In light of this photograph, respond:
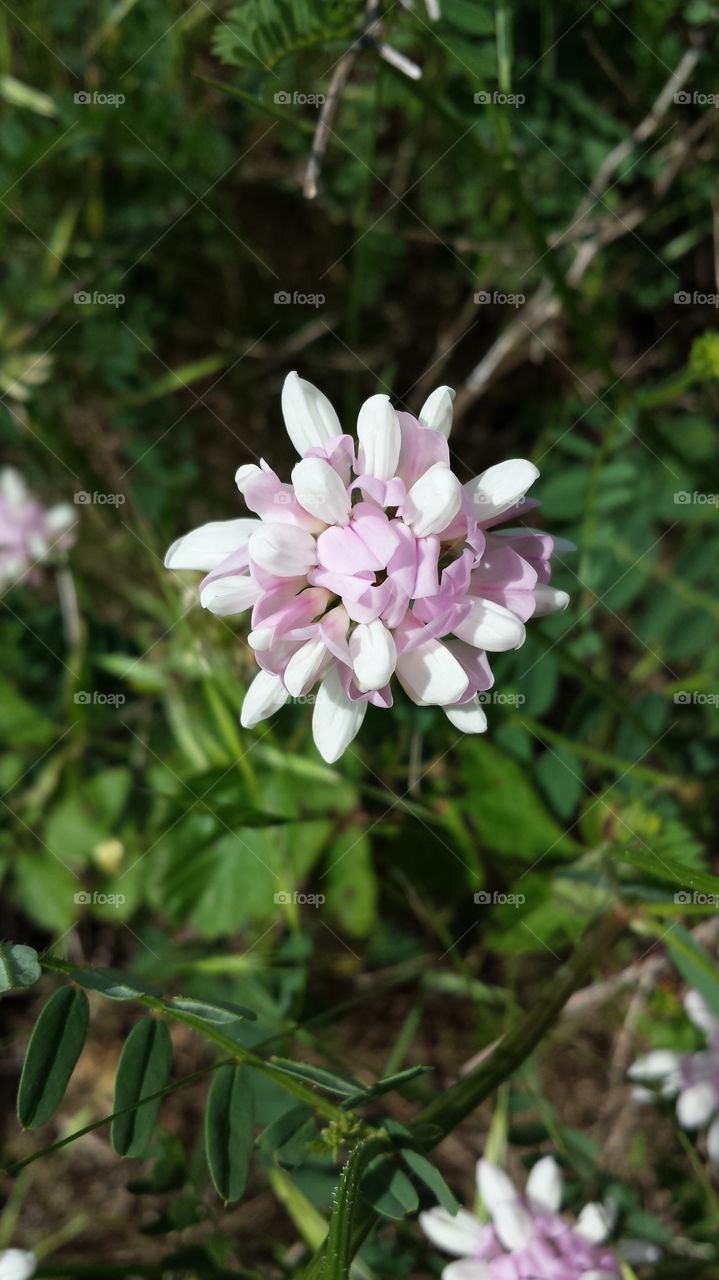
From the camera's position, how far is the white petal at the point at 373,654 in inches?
45.6

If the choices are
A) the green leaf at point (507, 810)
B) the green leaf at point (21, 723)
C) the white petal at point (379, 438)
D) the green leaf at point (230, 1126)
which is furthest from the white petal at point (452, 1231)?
the green leaf at point (21, 723)

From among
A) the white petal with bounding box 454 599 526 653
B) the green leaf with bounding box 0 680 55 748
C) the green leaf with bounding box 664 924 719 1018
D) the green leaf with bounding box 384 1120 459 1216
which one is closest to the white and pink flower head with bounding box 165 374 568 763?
the white petal with bounding box 454 599 526 653

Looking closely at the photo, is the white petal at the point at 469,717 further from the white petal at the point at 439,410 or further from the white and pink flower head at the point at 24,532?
the white and pink flower head at the point at 24,532

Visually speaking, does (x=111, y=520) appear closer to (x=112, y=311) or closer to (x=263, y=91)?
(x=112, y=311)

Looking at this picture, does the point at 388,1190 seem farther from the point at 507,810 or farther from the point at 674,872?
the point at 507,810

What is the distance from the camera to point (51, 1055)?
53.6 inches

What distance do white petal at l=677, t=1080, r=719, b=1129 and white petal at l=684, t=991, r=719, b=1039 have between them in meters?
0.08

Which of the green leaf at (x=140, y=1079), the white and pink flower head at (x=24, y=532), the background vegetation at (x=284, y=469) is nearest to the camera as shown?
the green leaf at (x=140, y=1079)

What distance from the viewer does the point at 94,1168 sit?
2543 mm

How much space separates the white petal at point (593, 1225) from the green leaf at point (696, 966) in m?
0.36

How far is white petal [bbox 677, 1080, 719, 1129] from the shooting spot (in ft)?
5.75

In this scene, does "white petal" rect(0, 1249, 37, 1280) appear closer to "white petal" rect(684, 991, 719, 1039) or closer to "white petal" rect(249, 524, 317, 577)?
"white petal" rect(249, 524, 317, 577)

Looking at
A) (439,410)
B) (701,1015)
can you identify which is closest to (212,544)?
(439,410)

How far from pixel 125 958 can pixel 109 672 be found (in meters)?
0.75
